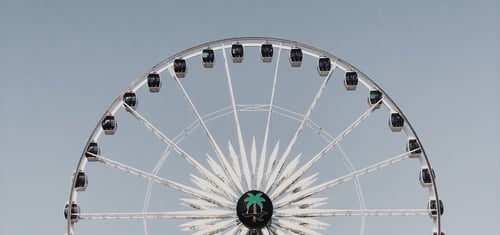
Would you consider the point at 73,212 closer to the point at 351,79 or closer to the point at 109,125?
the point at 109,125

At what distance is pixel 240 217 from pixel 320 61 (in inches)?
279

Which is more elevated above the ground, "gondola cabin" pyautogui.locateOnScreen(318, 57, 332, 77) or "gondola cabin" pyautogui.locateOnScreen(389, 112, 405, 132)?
"gondola cabin" pyautogui.locateOnScreen(318, 57, 332, 77)

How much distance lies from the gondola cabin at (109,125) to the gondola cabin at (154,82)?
1.69 metres

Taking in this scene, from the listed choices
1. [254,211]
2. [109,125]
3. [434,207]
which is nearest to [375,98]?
[434,207]

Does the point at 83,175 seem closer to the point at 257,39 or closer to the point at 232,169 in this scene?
the point at 232,169

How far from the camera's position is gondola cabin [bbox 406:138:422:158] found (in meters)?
23.6

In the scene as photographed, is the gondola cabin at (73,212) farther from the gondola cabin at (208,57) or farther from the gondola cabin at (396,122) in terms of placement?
the gondola cabin at (396,122)

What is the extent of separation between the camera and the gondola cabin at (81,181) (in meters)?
A: 23.0

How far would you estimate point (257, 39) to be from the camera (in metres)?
25.4

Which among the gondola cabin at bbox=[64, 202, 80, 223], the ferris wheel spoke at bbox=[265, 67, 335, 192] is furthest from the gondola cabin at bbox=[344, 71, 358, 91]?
the gondola cabin at bbox=[64, 202, 80, 223]

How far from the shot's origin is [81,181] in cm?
2309

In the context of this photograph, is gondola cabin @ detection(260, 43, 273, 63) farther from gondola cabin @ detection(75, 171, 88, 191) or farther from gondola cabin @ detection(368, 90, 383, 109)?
gondola cabin @ detection(75, 171, 88, 191)

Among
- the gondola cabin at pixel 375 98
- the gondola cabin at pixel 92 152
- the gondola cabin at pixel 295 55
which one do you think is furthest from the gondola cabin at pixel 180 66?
the gondola cabin at pixel 375 98

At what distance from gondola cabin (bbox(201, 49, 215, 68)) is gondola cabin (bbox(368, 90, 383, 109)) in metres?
5.58
